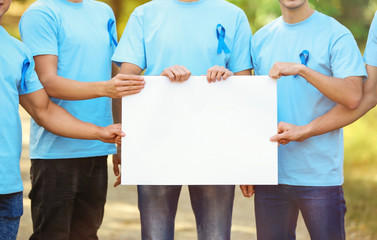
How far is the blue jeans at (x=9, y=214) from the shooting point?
8.82 feet

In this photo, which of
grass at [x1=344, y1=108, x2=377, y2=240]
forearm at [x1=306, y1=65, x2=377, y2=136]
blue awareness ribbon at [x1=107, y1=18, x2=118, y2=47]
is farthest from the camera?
grass at [x1=344, y1=108, x2=377, y2=240]

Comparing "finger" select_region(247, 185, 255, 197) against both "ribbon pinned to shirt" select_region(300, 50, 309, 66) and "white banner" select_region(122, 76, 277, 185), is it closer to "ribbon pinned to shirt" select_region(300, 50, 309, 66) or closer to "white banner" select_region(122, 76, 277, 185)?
"white banner" select_region(122, 76, 277, 185)

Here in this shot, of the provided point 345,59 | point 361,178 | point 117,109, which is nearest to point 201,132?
point 345,59

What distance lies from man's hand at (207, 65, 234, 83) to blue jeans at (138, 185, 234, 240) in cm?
55

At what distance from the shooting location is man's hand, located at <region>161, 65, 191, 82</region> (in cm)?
289

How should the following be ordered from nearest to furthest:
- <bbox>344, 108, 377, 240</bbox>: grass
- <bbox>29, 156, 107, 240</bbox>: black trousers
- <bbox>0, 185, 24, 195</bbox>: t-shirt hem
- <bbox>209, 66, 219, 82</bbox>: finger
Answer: <bbox>0, 185, 24, 195</bbox>: t-shirt hem < <bbox>209, 66, 219, 82</bbox>: finger < <bbox>29, 156, 107, 240</bbox>: black trousers < <bbox>344, 108, 377, 240</bbox>: grass

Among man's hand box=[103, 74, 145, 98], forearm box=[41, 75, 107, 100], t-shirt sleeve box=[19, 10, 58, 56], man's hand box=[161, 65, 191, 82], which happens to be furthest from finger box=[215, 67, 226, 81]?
t-shirt sleeve box=[19, 10, 58, 56]

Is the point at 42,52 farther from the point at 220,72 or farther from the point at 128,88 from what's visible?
the point at 220,72

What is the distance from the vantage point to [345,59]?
9.89ft

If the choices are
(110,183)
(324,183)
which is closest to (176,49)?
(324,183)

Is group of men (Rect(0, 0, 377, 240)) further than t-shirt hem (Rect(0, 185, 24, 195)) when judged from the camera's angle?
Yes

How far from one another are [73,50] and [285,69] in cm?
116

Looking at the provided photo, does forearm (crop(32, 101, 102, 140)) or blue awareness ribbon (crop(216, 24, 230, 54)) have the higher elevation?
blue awareness ribbon (crop(216, 24, 230, 54))

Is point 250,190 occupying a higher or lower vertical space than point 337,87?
lower
